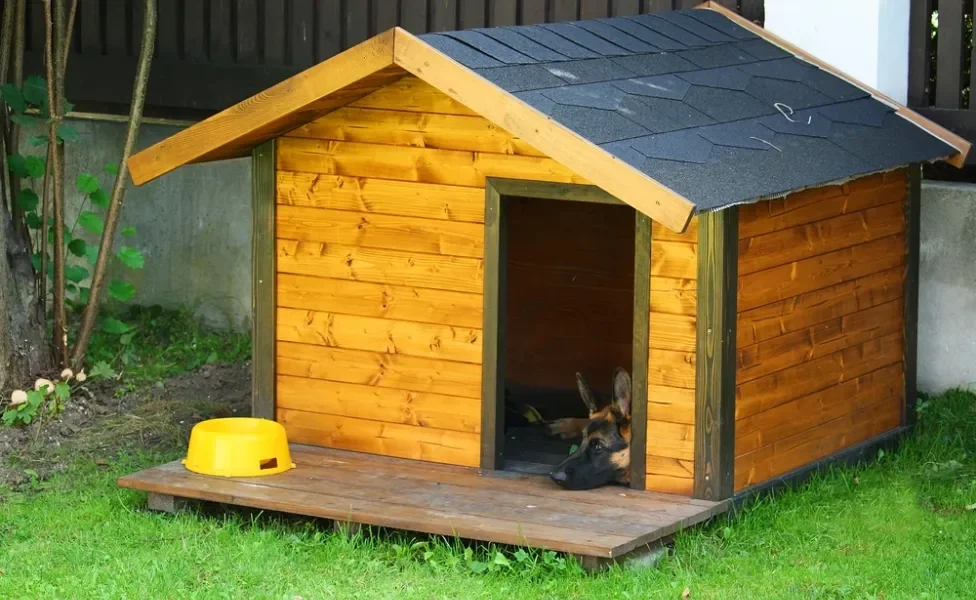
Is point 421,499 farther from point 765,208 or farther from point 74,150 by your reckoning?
point 74,150

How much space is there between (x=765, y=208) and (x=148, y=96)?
495 cm

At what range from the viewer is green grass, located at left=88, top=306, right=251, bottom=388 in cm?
917

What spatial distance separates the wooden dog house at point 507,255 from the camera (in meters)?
6.20

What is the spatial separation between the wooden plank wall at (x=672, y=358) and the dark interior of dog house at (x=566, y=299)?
6.85 feet

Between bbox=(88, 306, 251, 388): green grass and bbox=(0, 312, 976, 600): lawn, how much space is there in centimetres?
200

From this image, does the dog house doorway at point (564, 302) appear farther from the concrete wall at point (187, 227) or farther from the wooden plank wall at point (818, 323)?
the concrete wall at point (187, 227)

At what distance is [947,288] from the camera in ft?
27.2

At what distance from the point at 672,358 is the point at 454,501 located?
3.50ft

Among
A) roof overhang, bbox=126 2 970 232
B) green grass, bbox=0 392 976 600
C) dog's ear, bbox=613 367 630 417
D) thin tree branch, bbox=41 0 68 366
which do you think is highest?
roof overhang, bbox=126 2 970 232

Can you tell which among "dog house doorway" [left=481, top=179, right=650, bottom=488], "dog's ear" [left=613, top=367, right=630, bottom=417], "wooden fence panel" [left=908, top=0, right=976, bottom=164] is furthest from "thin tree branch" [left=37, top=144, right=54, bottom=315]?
"wooden fence panel" [left=908, top=0, right=976, bottom=164]

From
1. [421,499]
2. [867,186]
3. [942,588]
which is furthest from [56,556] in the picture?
[867,186]

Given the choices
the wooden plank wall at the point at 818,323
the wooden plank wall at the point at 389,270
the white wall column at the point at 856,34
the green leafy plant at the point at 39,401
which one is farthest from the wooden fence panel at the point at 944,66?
the green leafy plant at the point at 39,401

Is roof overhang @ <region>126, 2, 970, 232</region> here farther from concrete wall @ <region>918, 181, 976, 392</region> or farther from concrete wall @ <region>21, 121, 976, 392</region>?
concrete wall @ <region>918, 181, 976, 392</region>

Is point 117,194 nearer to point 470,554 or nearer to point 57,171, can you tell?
point 57,171
